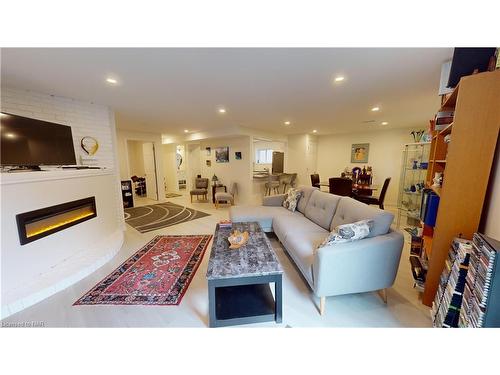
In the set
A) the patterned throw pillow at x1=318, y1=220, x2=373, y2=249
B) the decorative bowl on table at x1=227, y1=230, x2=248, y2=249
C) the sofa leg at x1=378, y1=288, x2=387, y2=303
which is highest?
the patterned throw pillow at x1=318, y1=220, x2=373, y2=249

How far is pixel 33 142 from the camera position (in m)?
2.13

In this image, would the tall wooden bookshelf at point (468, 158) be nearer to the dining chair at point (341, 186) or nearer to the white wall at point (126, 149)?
the dining chair at point (341, 186)

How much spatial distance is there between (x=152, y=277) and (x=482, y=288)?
8.73 feet

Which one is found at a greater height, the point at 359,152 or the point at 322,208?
the point at 359,152

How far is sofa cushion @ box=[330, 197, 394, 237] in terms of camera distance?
64.4 inches

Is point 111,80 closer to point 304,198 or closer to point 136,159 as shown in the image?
point 304,198

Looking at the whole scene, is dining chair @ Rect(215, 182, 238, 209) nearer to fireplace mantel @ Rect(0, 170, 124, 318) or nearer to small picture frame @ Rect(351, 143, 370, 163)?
fireplace mantel @ Rect(0, 170, 124, 318)

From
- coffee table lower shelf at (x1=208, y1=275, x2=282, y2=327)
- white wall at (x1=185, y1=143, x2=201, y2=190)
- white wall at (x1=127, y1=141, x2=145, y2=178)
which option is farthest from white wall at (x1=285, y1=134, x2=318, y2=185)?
coffee table lower shelf at (x1=208, y1=275, x2=282, y2=327)

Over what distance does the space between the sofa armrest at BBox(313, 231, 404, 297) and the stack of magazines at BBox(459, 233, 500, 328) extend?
Result: 44 cm

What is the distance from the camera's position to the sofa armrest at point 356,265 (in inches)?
57.2

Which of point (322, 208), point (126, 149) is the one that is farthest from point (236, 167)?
point (322, 208)

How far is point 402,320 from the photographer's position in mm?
1461
